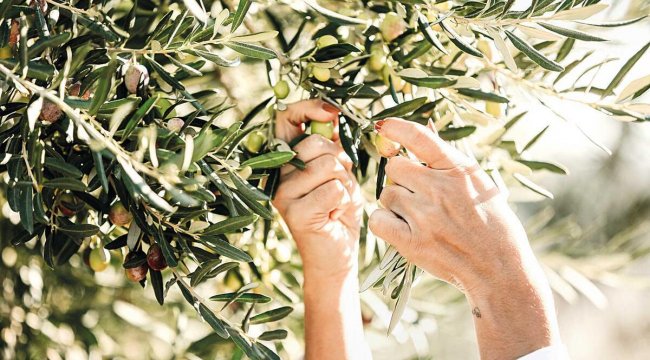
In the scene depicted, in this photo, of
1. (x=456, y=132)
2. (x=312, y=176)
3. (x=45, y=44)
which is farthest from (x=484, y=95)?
(x=45, y=44)

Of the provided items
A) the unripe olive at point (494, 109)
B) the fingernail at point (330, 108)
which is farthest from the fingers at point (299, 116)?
the unripe olive at point (494, 109)

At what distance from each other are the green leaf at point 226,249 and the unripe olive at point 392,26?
427mm

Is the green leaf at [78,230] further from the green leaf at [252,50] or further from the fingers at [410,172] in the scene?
the fingers at [410,172]

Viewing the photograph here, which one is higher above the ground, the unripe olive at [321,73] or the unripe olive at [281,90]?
the unripe olive at [321,73]

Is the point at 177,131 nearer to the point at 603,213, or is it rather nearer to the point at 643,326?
the point at 603,213

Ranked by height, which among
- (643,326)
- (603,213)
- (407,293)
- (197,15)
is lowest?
(643,326)

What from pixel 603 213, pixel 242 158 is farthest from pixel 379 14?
pixel 603 213

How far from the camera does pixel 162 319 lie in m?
1.58

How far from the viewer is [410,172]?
44.8 inches

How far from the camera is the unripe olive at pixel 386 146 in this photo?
3.76 feet

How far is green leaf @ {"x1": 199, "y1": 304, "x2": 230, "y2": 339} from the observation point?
977 millimetres

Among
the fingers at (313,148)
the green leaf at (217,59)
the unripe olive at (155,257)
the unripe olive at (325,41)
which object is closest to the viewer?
the green leaf at (217,59)

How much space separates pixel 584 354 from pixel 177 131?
24.2ft

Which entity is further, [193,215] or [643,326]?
[643,326]
